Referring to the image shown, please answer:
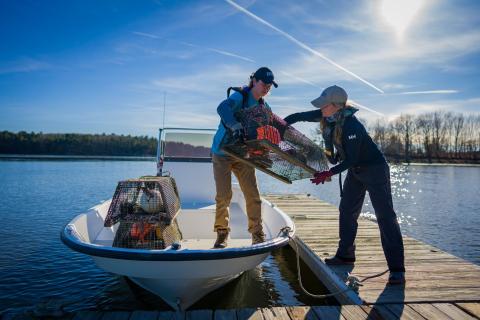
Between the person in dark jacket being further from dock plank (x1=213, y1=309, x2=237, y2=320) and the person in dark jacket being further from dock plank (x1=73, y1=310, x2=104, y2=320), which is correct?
dock plank (x1=73, y1=310, x2=104, y2=320)

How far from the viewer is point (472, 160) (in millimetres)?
74875

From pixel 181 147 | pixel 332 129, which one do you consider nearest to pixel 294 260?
pixel 181 147

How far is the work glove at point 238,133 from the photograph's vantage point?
4285mm

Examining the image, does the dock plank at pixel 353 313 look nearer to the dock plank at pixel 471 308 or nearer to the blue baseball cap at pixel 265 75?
the dock plank at pixel 471 308

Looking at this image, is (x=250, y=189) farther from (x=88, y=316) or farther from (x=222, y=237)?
(x=88, y=316)

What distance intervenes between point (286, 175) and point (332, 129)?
0.94 meters

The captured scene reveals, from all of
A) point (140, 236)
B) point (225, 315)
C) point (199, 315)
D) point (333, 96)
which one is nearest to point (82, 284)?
point (140, 236)

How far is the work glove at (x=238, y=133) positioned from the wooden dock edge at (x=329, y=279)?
1892 mm

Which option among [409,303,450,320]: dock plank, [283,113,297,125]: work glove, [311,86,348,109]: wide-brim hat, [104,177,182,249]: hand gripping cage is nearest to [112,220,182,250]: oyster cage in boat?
[104,177,182,249]: hand gripping cage

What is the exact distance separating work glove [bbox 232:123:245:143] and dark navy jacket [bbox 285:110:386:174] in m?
1.08

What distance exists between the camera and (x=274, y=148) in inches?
166

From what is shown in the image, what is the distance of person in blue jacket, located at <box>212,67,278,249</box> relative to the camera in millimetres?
4434

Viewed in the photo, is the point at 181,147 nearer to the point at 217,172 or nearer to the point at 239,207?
the point at 239,207

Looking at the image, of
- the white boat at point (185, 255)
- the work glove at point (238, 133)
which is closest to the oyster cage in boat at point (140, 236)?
the white boat at point (185, 255)
